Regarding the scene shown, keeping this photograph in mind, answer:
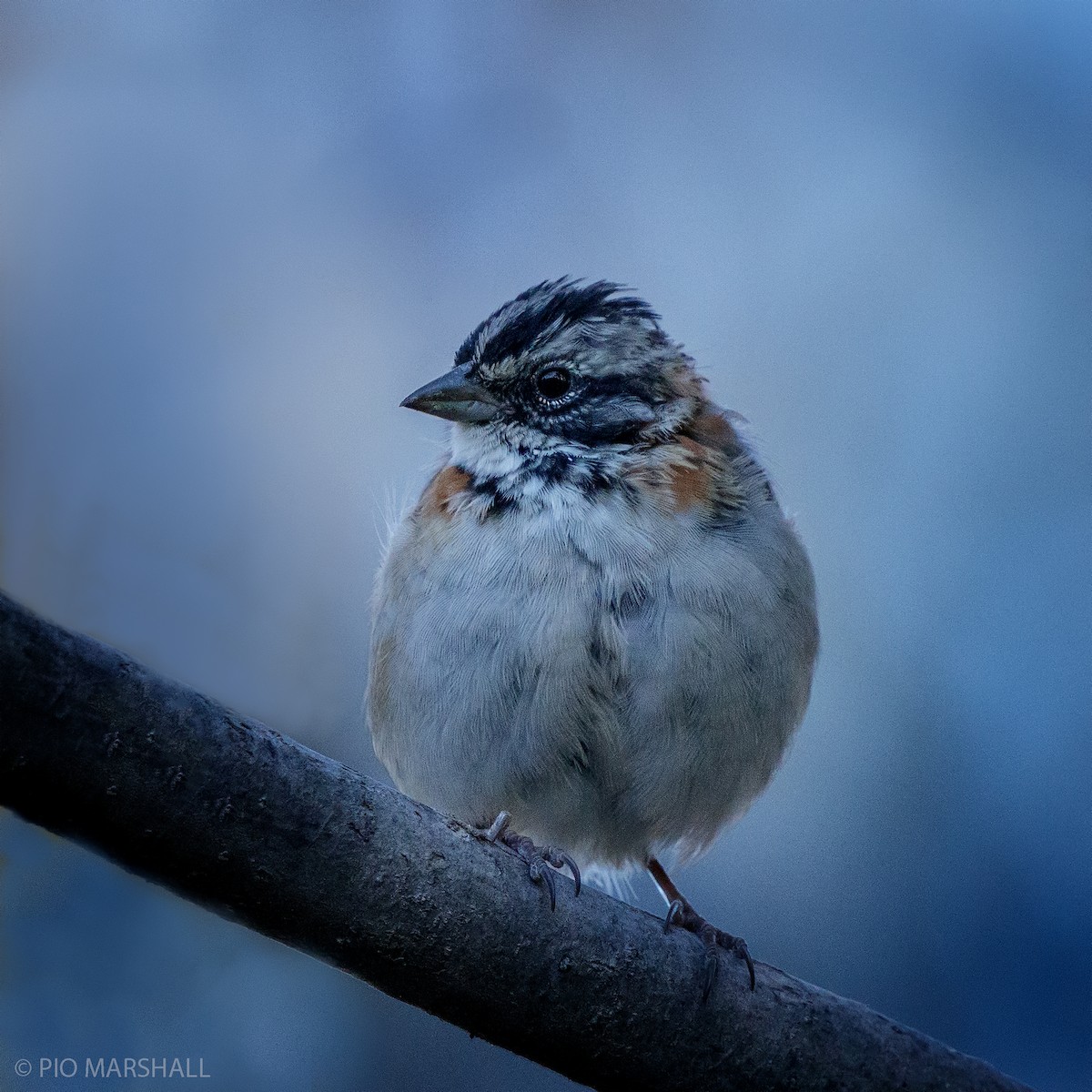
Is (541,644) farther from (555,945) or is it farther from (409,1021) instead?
(409,1021)

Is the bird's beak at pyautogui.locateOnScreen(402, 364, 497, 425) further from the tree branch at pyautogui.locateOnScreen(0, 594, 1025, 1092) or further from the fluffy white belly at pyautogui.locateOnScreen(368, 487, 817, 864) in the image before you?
the tree branch at pyautogui.locateOnScreen(0, 594, 1025, 1092)

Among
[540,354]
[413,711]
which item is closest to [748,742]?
[413,711]

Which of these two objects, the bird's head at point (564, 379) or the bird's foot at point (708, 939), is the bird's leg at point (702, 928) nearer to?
the bird's foot at point (708, 939)

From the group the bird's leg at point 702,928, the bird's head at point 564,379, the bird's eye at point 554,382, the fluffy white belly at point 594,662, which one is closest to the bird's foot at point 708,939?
the bird's leg at point 702,928

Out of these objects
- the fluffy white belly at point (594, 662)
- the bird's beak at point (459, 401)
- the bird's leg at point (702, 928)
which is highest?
the bird's beak at point (459, 401)

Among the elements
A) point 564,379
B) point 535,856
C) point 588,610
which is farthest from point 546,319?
point 535,856

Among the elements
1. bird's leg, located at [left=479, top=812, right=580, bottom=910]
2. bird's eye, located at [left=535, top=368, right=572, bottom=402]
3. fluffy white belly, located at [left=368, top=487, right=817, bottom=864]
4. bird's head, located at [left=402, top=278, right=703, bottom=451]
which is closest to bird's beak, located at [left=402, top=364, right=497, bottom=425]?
bird's head, located at [left=402, top=278, right=703, bottom=451]

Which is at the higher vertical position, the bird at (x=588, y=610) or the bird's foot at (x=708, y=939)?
the bird at (x=588, y=610)

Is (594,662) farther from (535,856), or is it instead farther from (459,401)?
(459,401)
